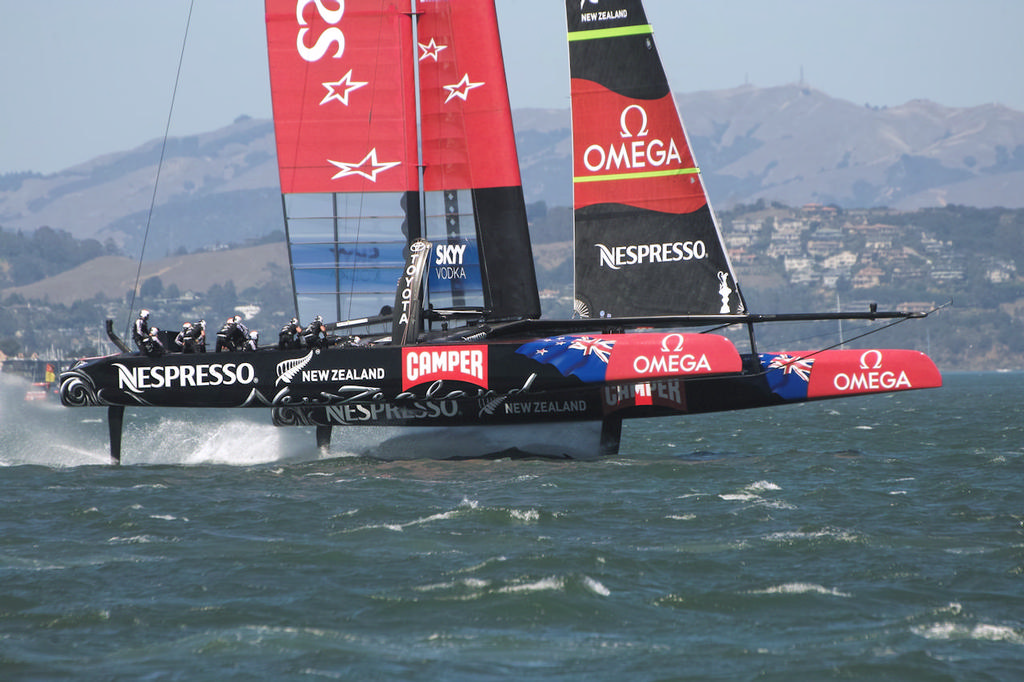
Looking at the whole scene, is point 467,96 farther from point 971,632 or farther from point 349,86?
point 971,632

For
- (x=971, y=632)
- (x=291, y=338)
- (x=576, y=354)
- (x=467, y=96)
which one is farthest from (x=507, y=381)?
(x=971, y=632)

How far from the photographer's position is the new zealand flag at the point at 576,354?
14242 mm

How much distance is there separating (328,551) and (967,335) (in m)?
170

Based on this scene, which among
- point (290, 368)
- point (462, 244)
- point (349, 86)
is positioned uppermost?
point (349, 86)

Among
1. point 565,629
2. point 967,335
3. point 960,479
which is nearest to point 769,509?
point 960,479

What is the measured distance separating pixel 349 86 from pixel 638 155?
12.2 ft

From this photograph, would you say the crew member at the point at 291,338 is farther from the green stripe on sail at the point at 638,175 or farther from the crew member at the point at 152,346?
the green stripe on sail at the point at 638,175

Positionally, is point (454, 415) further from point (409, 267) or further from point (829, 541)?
point (829, 541)

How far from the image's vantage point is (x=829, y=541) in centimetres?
956

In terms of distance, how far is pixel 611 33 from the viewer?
16.0 metres

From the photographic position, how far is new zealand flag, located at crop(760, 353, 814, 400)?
15477 mm

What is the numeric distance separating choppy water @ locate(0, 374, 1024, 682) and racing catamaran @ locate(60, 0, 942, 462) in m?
1.31

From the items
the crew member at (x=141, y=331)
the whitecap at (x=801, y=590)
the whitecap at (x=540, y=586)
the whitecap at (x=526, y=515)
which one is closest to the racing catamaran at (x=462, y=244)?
the crew member at (x=141, y=331)

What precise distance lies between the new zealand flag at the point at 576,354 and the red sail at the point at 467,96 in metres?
2.51
